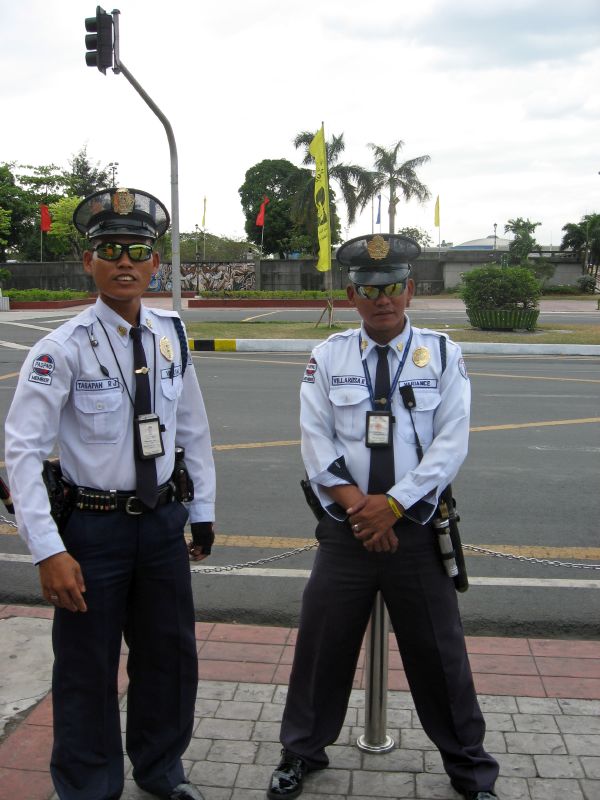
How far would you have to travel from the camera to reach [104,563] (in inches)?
100

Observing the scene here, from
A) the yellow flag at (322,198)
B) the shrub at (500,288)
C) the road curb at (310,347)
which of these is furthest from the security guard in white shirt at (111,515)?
the shrub at (500,288)

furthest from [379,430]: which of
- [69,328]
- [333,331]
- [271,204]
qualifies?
[271,204]

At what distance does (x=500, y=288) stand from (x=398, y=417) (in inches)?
767

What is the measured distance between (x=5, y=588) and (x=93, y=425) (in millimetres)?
2542

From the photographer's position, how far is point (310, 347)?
19156 mm

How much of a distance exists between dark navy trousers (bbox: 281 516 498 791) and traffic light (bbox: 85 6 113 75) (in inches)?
478

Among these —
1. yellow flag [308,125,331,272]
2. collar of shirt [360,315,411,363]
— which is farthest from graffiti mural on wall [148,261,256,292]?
collar of shirt [360,315,411,363]

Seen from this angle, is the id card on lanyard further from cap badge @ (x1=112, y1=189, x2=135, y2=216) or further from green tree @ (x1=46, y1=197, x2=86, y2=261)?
green tree @ (x1=46, y1=197, x2=86, y2=261)

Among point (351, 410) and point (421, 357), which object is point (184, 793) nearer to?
point (351, 410)

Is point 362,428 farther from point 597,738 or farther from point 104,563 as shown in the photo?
point 597,738

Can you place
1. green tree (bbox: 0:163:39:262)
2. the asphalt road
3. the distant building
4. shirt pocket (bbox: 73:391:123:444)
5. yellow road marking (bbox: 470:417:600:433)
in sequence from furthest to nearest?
the distant building → green tree (bbox: 0:163:39:262) → yellow road marking (bbox: 470:417:600:433) → the asphalt road → shirt pocket (bbox: 73:391:123:444)

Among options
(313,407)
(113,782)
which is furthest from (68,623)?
(313,407)

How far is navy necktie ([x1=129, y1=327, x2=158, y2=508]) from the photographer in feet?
8.45

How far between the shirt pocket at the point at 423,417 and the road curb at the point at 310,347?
15.3m
